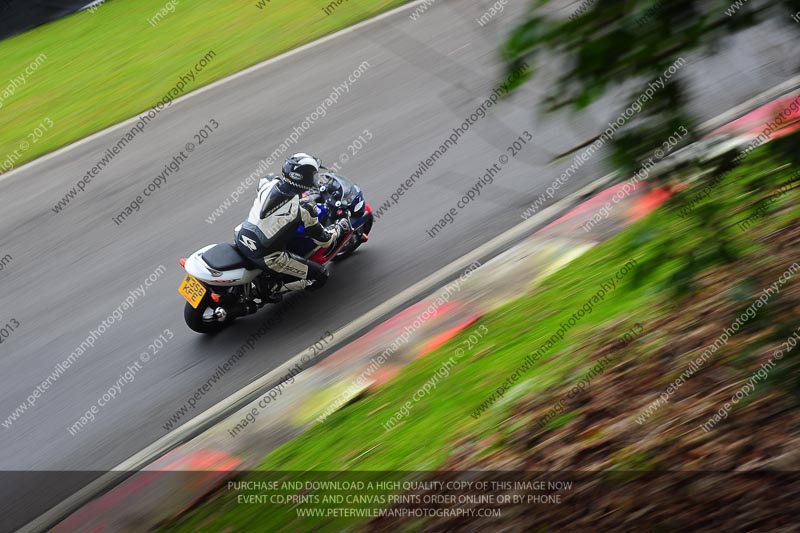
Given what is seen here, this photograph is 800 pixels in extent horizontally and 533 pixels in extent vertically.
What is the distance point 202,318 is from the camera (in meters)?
9.36

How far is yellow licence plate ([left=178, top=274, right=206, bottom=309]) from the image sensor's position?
9.11 meters

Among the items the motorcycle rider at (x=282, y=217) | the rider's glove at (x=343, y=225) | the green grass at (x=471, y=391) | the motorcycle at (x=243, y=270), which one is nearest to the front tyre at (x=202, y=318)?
the motorcycle at (x=243, y=270)

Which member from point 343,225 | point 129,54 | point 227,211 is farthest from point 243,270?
point 129,54

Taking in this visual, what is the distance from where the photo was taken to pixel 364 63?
14688 millimetres

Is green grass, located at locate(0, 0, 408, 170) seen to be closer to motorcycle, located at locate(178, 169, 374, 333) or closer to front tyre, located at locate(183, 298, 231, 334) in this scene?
motorcycle, located at locate(178, 169, 374, 333)

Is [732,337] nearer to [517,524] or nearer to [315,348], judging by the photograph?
[517,524]

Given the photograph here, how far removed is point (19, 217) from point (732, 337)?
1161 cm

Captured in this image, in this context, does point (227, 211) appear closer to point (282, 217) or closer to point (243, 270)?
point (243, 270)

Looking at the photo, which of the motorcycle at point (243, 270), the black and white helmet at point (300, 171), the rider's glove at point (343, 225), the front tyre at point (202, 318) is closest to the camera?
the black and white helmet at point (300, 171)

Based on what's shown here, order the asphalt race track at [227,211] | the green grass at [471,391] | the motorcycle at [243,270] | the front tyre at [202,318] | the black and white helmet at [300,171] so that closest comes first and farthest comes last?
the green grass at [471,391] < the black and white helmet at [300,171] < the asphalt race track at [227,211] < the motorcycle at [243,270] < the front tyre at [202,318]

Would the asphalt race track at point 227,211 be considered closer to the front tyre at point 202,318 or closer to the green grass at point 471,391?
the front tyre at point 202,318

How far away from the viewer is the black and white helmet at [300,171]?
8.84 metres

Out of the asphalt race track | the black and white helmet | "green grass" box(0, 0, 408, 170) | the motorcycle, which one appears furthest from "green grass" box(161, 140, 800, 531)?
"green grass" box(0, 0, 408, 170)

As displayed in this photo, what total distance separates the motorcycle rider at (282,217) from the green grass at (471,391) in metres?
2.31
